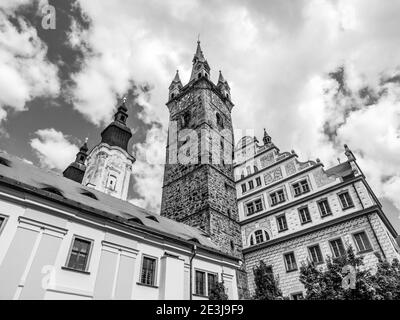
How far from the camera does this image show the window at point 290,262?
60.2ft

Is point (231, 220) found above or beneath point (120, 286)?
above

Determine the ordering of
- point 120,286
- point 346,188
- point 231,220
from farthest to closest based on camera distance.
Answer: point 231,220
point 346,188
point 120,286

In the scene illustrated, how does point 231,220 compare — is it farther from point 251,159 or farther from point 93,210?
point 93,210

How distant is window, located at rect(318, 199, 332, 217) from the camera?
1862 cm

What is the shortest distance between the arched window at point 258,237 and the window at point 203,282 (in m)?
7.58

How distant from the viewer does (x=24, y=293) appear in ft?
28.5

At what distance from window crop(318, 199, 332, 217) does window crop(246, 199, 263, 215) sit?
16.2ft

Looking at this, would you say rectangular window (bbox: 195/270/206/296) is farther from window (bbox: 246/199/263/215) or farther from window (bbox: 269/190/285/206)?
window (bbox: 246/199/263/215)

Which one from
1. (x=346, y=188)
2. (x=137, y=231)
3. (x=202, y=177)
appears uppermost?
(x=202, y=177)

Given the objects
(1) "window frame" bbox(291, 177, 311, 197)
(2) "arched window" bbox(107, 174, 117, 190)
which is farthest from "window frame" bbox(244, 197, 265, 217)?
(2) "arched window" bbox(107, 174, 117, 190)

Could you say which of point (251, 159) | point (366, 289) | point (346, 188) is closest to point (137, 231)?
point (366, 289)

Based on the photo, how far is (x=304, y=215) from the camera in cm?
1970

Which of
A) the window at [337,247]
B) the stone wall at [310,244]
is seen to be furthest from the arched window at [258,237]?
the window at [337,247]

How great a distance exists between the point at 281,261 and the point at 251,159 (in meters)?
10.2
